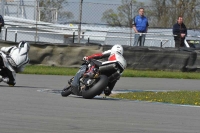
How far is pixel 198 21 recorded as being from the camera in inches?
1298

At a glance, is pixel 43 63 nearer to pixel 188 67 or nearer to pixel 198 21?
pixel 188 67

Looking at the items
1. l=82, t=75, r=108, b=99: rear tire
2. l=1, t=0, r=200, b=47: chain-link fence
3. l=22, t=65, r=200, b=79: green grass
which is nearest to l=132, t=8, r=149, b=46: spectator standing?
l=1, t=0, r=200, b=47: chain-link fence

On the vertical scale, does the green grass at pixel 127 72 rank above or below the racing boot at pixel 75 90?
below

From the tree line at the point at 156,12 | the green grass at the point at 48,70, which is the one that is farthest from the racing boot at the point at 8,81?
the tree line at the point at 156,12

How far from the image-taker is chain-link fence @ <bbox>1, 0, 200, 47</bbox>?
26484 millimetres

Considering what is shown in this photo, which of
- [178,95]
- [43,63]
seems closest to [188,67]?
[43,63]

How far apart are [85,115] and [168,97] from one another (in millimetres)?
4708

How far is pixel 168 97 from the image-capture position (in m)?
14.3

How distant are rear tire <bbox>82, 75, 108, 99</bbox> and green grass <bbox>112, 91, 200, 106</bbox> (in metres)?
1.25

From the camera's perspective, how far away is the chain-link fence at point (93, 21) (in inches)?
1043

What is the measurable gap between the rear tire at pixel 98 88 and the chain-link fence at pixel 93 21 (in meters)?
11.2

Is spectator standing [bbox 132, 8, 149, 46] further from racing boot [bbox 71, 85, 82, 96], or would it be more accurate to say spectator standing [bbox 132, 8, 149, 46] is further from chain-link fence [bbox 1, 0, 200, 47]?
racing boot [bbox 71, 85, 82, 96]

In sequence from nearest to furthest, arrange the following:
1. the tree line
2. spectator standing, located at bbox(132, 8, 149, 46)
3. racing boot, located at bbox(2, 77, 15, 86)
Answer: racing boot, located at bbox(2, 77, 15, 86) → spectator standing, located at bbox(132, 8, 149, 46) → the tree line

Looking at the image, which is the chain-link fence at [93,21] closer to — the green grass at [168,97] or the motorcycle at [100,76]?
the green grass at [168,97]
